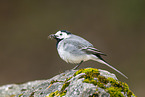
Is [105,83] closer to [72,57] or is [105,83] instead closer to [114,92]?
[114,92]

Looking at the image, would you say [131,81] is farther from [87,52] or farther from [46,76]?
[87,52]

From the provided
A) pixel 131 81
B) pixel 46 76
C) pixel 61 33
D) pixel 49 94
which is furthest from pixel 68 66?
pixel 49 94

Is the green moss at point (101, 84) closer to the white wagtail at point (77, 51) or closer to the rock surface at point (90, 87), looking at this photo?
the rock surface at point (90, 87)

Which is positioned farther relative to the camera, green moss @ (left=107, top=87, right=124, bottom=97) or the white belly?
the white belly

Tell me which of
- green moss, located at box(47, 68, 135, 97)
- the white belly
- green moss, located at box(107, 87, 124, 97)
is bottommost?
green moss, located at box(107, 87, 124, 97)

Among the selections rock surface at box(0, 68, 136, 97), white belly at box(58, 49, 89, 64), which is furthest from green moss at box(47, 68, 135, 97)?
white belly at box(58, 49, 89, 64)

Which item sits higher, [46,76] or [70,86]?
[46,76]

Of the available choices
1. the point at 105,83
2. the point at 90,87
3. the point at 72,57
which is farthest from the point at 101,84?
the point at 72,57

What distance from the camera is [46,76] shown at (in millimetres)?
12375

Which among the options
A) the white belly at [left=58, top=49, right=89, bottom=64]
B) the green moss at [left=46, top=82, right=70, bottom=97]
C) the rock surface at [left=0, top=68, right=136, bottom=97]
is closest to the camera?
the rock surface at [left=0, top=68, right=136, bottom=97]

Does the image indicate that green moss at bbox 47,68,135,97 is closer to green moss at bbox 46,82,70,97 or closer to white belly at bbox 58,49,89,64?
green moss at bbox 46,82,70,97

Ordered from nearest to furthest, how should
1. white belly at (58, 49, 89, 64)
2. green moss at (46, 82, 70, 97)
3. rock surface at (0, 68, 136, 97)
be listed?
rock surface at (0, 68, 136, 97) → green moss at (46, 82, 70, 97) → white belly at (58, 49, 89, 64)

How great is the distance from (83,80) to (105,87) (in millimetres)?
371

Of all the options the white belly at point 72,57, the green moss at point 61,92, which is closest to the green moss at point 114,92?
the green moss at point 61,92
